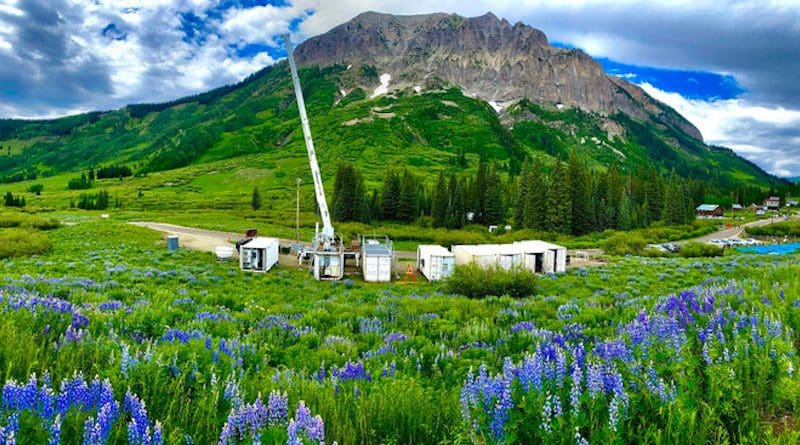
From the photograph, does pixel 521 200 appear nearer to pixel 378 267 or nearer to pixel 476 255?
pixel 476 255

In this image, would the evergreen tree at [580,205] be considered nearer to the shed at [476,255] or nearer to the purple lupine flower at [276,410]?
the shed at [476,255]

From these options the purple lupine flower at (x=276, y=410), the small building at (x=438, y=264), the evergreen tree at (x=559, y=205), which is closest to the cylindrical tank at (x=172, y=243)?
the small building at (x=438, y=264)

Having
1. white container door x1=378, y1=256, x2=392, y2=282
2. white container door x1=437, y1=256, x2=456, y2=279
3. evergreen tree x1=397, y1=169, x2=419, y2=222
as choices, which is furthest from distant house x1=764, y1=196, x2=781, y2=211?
white container door x1=378, y1=256, x2=392, y2=282

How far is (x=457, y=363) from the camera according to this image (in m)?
8.16

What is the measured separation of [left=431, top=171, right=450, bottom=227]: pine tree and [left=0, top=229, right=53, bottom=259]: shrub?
6818cm

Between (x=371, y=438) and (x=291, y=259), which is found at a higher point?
(x=371, y=438)

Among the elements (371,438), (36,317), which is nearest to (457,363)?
(371,438)

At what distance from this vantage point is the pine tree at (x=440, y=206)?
312 feet

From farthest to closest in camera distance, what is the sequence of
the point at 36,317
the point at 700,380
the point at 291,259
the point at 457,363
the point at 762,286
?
the point at 291,259, the point at 762,286, the point at 457,363, the point at 36,317, the point at 700,380

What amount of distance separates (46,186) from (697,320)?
825 ft

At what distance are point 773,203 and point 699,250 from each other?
159 metres

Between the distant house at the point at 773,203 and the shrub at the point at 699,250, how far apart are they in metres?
155

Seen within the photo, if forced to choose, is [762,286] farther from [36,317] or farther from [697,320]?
[36,317]

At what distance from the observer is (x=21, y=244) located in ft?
116
